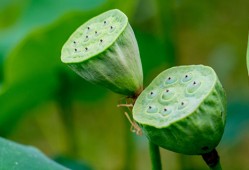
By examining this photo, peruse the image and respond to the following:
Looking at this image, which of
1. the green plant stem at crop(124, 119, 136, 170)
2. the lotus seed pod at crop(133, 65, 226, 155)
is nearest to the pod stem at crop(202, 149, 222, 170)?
the lotus seed pod at crop(133, 65, 226, 155)

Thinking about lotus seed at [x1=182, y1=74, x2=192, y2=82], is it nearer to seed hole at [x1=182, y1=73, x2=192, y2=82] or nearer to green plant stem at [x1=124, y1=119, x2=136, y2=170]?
seed hole at [x1=182, y1=73, x2=192, y2=82]

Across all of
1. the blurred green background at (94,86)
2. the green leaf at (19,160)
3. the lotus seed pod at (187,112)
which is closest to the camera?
the lotus seed pod at (187,112)

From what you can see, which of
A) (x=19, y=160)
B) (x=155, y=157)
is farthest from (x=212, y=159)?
(x=19, y=160)

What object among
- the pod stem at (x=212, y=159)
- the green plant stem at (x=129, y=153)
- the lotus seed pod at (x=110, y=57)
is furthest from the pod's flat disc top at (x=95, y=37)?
the green plant stem at (x=129, y=153)

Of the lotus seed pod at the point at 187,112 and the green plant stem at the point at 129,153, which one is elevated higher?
the lotus seed pod at the point at 187,112

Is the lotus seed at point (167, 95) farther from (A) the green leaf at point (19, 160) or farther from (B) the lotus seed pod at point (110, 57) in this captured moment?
(A) the green leaf at point (19, 160)
